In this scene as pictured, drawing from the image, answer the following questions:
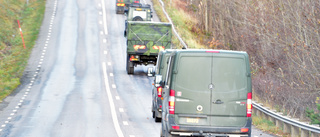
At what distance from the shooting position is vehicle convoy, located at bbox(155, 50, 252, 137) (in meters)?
11.7

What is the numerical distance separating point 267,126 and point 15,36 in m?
31.3

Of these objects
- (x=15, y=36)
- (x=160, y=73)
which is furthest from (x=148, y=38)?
(x=15, y=36)

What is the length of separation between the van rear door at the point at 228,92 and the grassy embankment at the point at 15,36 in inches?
640

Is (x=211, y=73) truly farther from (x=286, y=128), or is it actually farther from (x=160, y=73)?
(x=160, y=73)

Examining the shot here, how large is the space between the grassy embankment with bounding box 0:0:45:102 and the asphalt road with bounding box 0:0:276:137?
61 centimetres

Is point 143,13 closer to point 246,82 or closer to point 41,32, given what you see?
point 41,32

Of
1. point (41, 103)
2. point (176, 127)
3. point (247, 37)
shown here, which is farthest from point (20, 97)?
point (247, 37)

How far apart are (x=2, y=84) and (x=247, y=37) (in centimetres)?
2458

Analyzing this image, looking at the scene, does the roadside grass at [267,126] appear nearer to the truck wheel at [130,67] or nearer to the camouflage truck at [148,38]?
the camouflage truck at [148,38]

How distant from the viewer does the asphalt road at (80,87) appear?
1783cm

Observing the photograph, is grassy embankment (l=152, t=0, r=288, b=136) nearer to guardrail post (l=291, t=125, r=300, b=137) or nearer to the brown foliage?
the brown foliage

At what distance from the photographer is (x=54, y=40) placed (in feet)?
141

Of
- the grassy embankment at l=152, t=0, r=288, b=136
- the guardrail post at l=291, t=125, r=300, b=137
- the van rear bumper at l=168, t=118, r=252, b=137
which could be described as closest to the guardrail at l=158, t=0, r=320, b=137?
the guardrail post at l=291, t=125, r=300, b=137

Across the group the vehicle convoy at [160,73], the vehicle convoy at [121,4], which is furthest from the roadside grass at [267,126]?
the vehicle convoy at [121,4]
